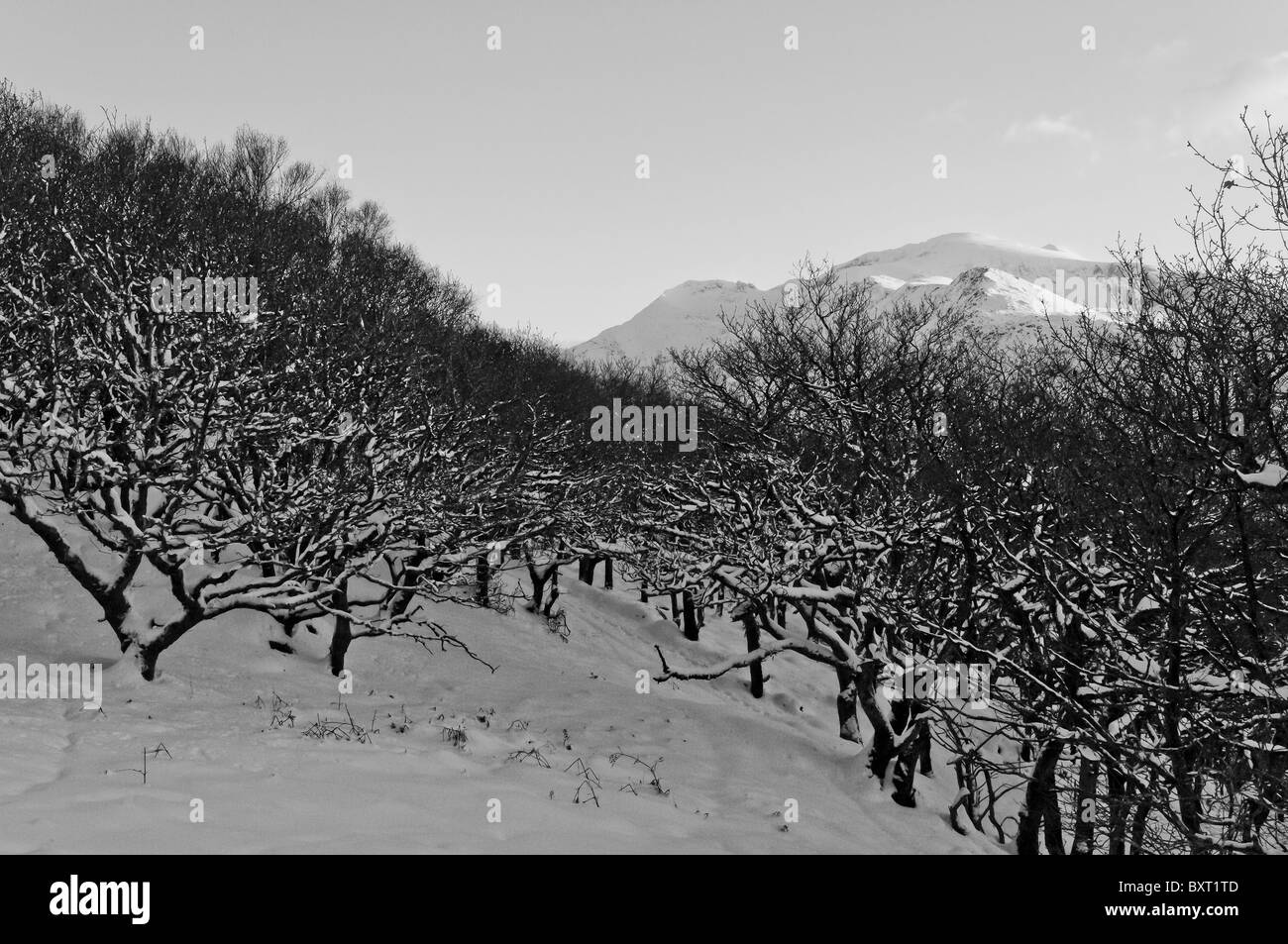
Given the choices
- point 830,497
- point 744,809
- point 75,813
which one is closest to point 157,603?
point 75,813

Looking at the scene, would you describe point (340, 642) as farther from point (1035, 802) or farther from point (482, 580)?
point (1035, 802)

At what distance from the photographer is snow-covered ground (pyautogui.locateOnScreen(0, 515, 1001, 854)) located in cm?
639

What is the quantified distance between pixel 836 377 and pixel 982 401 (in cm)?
276

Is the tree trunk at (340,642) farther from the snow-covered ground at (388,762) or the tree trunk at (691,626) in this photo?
the tree trunk at (691,626)

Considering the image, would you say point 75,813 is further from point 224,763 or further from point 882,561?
point 882,561

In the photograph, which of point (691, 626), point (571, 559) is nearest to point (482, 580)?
point (571, 559)

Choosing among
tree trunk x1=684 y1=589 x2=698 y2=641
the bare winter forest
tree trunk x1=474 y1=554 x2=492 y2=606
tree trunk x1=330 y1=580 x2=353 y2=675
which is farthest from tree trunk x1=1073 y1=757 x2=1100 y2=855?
tree trunk x1=684 y1=589 x2=698 y2=641

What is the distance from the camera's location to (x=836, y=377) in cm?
1594

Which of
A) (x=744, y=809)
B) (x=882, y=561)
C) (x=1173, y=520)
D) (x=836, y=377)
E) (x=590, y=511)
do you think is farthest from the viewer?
(x=590, y=511)

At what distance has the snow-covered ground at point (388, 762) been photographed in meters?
6.39

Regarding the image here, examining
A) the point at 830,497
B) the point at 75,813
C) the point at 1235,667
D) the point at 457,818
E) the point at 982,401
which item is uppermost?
the point at 982,401

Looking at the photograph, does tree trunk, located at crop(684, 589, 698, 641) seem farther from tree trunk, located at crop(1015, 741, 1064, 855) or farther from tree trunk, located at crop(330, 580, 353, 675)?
tree trunk, located at crop(1015, 741, 1064, 855)

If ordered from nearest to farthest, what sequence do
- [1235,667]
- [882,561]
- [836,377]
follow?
[1235,667]
[882,561]
[836,377]

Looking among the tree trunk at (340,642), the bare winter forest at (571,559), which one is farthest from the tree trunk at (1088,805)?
the tree trunk at (340,642)
